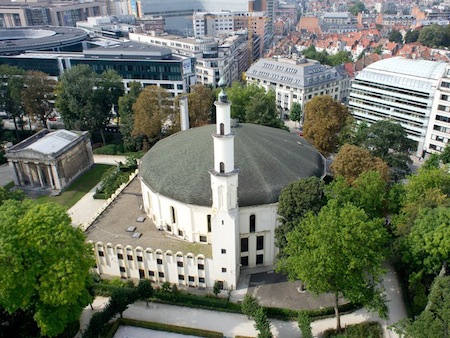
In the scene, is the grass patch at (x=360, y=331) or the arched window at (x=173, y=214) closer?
the grass patch at (x=360, y=331)

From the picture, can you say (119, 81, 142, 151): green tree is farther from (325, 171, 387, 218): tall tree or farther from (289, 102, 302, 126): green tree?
(325, 171, 387, 218): tall tree

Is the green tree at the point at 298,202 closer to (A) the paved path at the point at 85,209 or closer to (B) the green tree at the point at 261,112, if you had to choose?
(A) the paved path at the point at 85,209

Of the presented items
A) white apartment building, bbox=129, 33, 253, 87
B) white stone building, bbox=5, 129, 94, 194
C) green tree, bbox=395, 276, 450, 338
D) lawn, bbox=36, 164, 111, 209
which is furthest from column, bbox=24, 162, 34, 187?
green tree, bbox=395, 276, 450, 338

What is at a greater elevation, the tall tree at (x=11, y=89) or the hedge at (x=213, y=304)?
the tall tree at (x=11, y=89)

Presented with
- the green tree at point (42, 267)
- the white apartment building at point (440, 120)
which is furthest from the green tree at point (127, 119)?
the white apartment building at point (440, 120)

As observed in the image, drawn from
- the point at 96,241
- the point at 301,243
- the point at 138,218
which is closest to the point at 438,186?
the point at 301,243

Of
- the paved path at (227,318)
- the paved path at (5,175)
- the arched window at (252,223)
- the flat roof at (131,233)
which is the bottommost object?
the paved path at (227,318)

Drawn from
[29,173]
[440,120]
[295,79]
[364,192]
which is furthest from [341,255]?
[295,79]
